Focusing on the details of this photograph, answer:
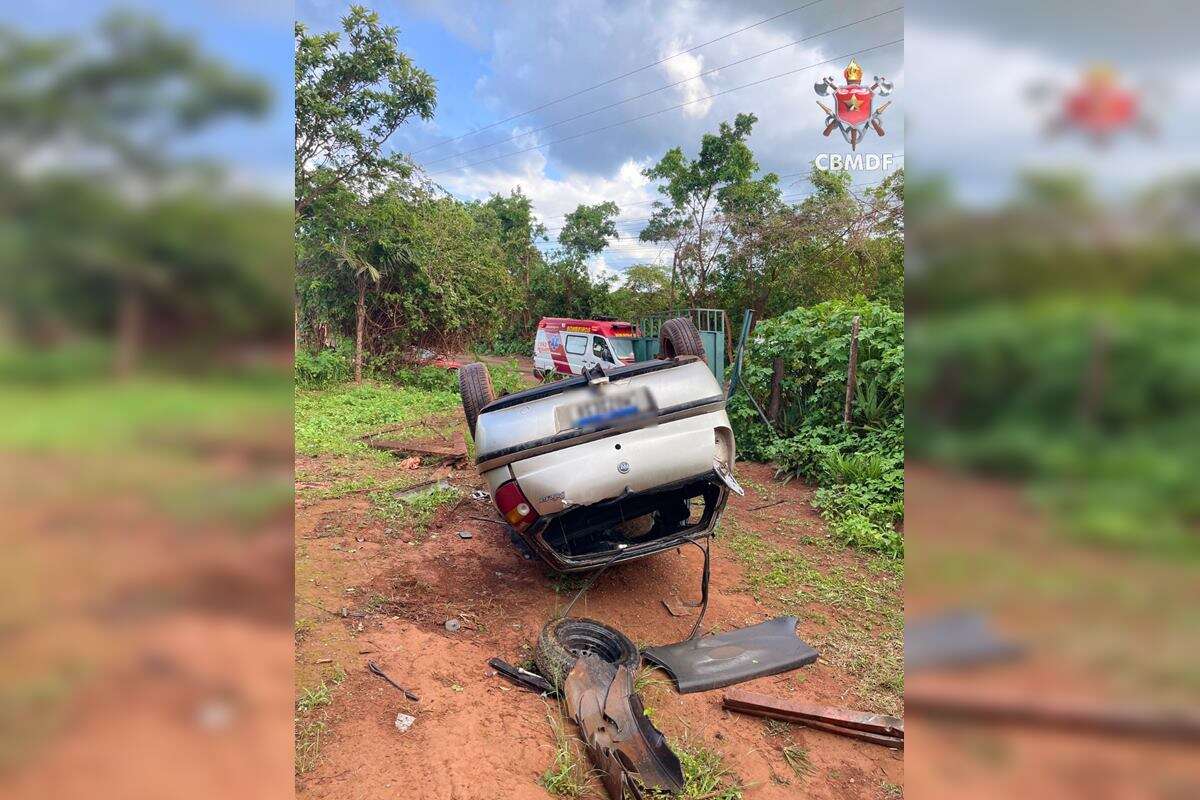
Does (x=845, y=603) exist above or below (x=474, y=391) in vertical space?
below

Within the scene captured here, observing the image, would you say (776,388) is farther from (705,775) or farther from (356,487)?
(705,775)

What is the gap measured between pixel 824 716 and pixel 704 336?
28.6 ft

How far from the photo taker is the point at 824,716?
2.94 meters
